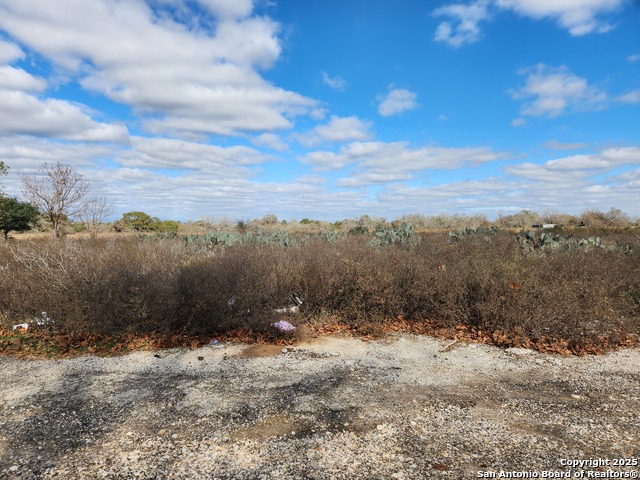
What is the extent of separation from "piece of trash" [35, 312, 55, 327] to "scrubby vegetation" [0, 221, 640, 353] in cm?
13

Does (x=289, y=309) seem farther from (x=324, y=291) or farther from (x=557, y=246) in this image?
(x=557, y=246)

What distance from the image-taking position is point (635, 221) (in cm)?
2605

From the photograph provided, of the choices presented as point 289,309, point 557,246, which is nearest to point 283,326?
point 289,309

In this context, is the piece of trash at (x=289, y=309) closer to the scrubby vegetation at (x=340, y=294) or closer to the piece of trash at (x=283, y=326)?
the scrubby vegetation at (x=340, y=294)

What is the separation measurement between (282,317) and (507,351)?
12.9ft

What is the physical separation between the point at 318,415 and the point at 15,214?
97.3ft

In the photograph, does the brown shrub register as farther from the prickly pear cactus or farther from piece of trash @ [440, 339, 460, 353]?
the prickly pear cactus

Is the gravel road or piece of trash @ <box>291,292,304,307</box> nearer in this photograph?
the gravel road

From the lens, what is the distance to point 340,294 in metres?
8.12

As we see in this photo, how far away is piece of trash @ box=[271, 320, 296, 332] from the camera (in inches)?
280

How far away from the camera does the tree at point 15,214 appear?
25484 millimetres

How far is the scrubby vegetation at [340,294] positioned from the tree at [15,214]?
21.0 metres

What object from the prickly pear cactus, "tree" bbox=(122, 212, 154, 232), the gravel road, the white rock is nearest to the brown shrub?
the white rock

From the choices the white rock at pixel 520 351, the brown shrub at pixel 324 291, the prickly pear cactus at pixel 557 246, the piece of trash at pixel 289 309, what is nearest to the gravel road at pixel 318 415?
the white rock at pixel 520 351
